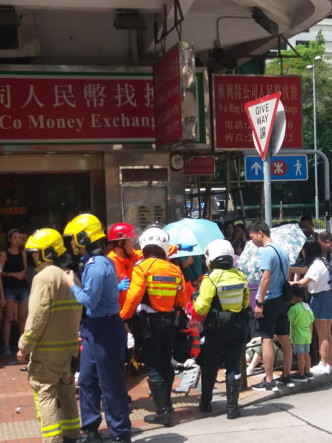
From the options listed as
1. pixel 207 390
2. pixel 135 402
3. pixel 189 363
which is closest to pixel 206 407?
pixel 207 390

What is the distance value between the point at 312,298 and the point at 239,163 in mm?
6511

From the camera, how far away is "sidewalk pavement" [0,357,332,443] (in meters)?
6.71

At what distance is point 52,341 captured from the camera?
18.8ft

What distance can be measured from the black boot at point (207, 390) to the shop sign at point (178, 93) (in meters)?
3.34

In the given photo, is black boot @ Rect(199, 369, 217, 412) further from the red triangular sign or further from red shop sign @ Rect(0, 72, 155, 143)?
red shop sign @ Rect(0, 72, 155, 143)

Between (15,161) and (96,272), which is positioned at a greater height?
(15,161)

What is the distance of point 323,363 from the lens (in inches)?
342

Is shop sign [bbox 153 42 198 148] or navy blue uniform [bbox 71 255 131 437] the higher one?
shop sign [bbox 153 42 198 148]

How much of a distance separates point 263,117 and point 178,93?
5.56 feet

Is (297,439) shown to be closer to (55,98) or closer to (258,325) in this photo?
(258,325)

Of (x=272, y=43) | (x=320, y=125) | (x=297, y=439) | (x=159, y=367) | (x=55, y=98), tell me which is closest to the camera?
(x=297, y=439)

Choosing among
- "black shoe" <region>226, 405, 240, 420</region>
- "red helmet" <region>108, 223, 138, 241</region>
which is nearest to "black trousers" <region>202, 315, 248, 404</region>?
"black shoe" <region>226, 405, 240, 420</region>

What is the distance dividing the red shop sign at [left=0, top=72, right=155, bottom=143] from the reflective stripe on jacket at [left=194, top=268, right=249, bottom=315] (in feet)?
13.9

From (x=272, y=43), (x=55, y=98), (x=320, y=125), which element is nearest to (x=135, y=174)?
(x=55, y=98)
